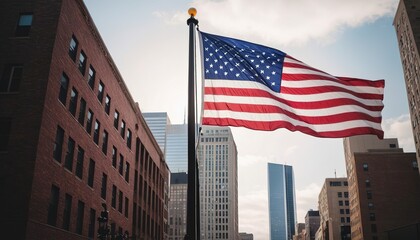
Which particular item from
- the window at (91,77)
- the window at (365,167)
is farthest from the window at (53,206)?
the window at (365,167)

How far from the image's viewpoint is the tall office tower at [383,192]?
11931 cm

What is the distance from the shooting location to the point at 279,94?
45.8 ft

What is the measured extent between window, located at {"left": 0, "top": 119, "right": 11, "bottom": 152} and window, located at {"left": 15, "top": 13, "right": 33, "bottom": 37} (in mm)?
6101

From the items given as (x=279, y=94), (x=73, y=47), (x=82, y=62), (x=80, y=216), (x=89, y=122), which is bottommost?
(x=80, y=216)

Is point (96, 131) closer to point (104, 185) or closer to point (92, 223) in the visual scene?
point (104, 185)

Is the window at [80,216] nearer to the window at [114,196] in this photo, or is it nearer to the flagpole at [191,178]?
the window at [114,196]

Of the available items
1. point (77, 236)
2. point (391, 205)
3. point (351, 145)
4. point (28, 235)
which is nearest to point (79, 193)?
point (77, 236)

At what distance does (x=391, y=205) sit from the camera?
120625 millimetres

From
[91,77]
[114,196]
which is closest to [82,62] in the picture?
[91,77]

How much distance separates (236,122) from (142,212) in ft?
147

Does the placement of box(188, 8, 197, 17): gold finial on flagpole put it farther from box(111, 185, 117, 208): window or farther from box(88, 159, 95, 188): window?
box(111, 185, 117, 208): window

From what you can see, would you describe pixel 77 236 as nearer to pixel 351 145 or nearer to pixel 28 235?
pixel 28 235

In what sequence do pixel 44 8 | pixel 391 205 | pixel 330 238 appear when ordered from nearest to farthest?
pixel 44 8, pixel 391 205, pixel 330 238

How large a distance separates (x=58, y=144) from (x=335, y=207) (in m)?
146
